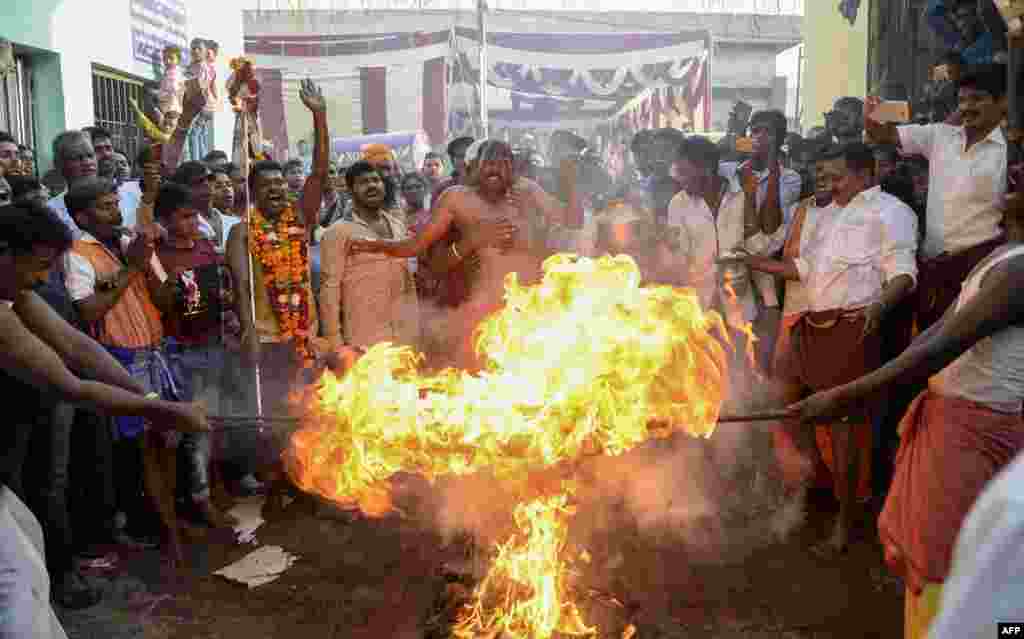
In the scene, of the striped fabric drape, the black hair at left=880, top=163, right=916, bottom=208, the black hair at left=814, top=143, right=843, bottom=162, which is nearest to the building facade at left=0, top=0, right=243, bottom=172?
the striped fabric drape

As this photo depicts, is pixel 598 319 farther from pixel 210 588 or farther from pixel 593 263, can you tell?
pixel 210 588

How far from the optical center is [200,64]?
11.7 metres

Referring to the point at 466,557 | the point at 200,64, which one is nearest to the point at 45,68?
the point at 200,64

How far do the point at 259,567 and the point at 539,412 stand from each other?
221cm

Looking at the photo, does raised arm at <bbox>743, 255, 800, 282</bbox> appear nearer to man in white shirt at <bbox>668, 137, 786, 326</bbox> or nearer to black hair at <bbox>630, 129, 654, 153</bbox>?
man in white shirt at <bbox>668, 137, 786, 326</bbox>

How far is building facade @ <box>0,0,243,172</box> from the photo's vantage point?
10102 mm

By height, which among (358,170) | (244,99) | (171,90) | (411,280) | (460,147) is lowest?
(411,280)

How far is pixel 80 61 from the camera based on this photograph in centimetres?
1135

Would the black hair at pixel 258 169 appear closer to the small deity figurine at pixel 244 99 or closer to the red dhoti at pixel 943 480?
the small deity figurine at pixel 244 99

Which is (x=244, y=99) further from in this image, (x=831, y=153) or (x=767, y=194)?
(x=831, y=153)

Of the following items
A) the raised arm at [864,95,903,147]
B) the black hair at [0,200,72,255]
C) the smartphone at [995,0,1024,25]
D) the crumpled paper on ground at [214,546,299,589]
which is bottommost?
the crumpled paper on ground at [214,546,299,589]

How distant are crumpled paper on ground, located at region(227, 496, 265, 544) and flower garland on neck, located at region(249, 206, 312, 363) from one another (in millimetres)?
1091

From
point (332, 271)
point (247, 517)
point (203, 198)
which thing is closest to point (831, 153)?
point (332, 271)

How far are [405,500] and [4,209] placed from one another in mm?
3519
